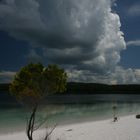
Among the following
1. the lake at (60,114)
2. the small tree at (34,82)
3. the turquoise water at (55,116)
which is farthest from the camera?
the lake at (60,114)

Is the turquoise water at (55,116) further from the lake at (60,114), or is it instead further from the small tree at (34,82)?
the small tree at (34,82)

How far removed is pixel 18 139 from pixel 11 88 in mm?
7303

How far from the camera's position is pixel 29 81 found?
1831 cm

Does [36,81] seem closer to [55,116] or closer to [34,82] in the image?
[34,82]

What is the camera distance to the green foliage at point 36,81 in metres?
18.2

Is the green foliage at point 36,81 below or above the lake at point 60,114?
above

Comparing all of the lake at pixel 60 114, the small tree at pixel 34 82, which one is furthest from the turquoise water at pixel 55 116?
the small tree at pixel 34 82

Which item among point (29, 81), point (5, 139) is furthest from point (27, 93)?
point (5, 139)

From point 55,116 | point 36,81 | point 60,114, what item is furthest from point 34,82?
point 60,114

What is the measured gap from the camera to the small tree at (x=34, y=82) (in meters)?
18.2

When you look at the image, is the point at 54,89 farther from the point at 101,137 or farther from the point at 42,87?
the point at 101,137

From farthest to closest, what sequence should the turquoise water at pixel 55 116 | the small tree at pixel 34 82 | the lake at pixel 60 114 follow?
the lake at pixel 60 114, the turquoise water at pixel 55 116, the small tree at pixel 34 82

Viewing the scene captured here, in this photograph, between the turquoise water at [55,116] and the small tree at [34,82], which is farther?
the turquoise water at [55,116]

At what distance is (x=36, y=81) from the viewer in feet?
60.3
